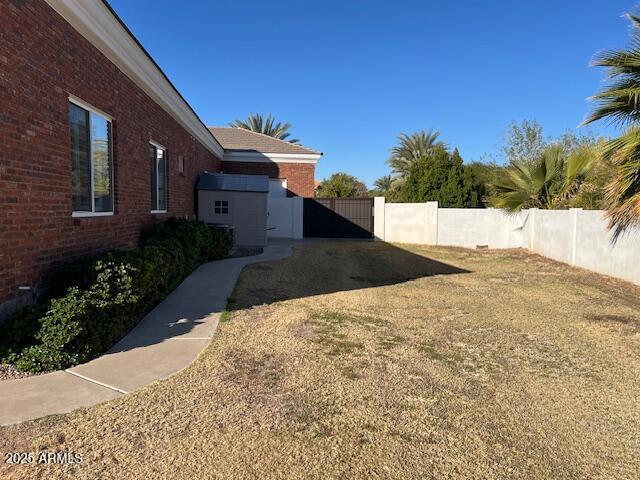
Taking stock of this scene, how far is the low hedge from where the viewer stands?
3.89 metres

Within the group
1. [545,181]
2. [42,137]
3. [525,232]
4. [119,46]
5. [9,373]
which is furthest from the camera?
[525,232]

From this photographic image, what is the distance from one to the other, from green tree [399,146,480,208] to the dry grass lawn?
13.8 m

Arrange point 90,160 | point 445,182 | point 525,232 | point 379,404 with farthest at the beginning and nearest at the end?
point 445,182 → point 525,232 → point 90,160 → point 379,404

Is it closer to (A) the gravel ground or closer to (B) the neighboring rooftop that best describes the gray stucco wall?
(B) the neighboring rooftop

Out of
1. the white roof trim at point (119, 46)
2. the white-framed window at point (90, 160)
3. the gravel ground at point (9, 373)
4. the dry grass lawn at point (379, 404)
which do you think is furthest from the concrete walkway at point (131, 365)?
the white roof trim at point (119, 46)

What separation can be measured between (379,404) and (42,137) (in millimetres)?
4487

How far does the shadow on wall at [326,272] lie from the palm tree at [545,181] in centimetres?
483

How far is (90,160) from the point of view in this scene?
6.03 meters


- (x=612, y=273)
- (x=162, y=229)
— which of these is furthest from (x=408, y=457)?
(x=612, y=273)

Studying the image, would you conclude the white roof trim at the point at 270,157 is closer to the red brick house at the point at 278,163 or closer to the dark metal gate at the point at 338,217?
the red brick house at the point at 278,163

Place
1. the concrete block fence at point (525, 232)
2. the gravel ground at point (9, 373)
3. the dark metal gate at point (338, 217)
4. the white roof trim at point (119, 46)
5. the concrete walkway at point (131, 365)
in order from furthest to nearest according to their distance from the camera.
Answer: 1. the dark metal gate at point (338, 217)
2. the concrete block fence at point (525, 232)
3. the white roof trim at point (119, 46)
4. the gravel ground at point (9, 373)
5. the concrete walkway at point (131, 365)

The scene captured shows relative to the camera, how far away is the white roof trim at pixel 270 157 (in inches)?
841

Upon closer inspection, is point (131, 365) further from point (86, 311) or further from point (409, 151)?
point (409, 151)

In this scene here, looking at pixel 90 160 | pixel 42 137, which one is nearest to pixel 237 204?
pixel 90 160
